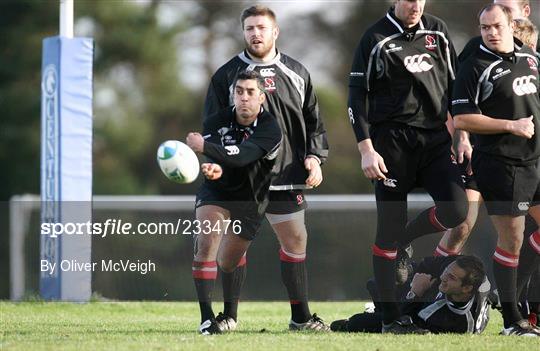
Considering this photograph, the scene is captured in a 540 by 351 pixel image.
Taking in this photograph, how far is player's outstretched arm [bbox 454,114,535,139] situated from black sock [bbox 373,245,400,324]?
1.09 m

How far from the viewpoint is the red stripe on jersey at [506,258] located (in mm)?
8797

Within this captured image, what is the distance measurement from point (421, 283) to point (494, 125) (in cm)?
147

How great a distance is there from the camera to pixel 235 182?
889cm

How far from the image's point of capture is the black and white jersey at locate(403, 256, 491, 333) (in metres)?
9.00

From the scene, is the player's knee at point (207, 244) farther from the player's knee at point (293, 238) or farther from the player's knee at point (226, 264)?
the player's knee at point (293, 238)

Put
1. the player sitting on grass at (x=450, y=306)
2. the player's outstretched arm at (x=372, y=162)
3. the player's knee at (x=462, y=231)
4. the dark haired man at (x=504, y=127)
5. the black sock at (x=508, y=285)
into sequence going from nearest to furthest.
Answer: the player's outstretched arm at (x=372, y=162) → the dark haired man at (x=504, y=127) → the black sock at (x=508, y=285) → the player sitting on grass at (x=450, y=306) → the player's knee at (x=462, y=231)

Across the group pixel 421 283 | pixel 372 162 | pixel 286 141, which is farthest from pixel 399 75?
pixel 421 283

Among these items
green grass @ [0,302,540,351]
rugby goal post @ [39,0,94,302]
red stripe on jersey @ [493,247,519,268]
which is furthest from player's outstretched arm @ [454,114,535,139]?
rugby goal post @ [39,0,94,302]

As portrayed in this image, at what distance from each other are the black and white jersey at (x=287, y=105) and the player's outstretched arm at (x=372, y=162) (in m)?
0.81

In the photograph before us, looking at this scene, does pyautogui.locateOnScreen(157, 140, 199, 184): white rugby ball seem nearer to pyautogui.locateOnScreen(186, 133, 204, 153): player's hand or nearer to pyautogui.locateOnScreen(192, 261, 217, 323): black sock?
pyautogui.locateOnScreen(186, 133, 204, 153): player's hand

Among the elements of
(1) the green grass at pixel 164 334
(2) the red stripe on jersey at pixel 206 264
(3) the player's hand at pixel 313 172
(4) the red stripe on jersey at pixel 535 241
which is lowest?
(1) the green grass at pixel 164 334

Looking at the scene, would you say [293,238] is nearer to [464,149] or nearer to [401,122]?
[401,122]

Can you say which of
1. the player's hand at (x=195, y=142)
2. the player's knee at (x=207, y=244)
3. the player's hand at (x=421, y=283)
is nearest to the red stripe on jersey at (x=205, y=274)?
the player's knee at (x=207, y=244)

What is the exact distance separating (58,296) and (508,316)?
4.81 metres
